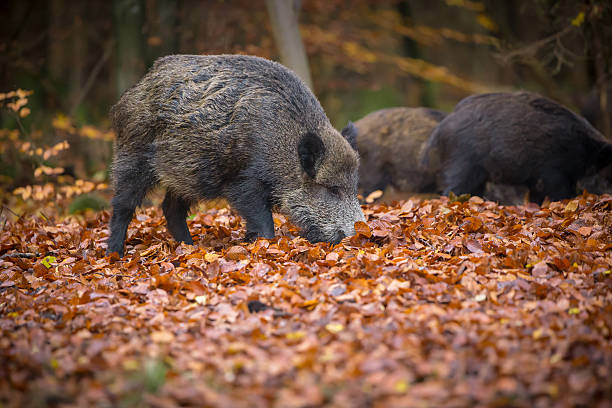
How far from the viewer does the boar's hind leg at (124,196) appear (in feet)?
19.2

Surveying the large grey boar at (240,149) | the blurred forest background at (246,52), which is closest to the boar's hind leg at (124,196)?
the large grey boar at (240,149)

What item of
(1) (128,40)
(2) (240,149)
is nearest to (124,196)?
(2) (240,149)

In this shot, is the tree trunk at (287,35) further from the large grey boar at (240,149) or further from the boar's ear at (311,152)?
the boar's ear at (311,152)

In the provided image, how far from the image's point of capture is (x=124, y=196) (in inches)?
231

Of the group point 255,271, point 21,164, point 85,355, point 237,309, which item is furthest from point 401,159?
point 21,164

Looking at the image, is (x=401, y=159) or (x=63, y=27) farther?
(x=63, y=27)

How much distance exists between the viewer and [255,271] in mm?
4512

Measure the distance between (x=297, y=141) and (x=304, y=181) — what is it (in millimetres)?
421

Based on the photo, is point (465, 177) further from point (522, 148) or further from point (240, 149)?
point (240, 149)

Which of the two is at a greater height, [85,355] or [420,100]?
[420,100]

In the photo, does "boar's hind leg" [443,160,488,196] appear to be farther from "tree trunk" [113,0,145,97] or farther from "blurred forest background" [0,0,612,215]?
"tree trunk" [113,0,145,97]

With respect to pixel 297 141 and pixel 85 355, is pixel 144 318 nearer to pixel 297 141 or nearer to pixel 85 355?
pixel 85 355

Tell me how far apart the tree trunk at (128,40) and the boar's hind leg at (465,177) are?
610 centimetres

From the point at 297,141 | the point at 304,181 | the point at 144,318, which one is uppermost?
the point at 297,141
